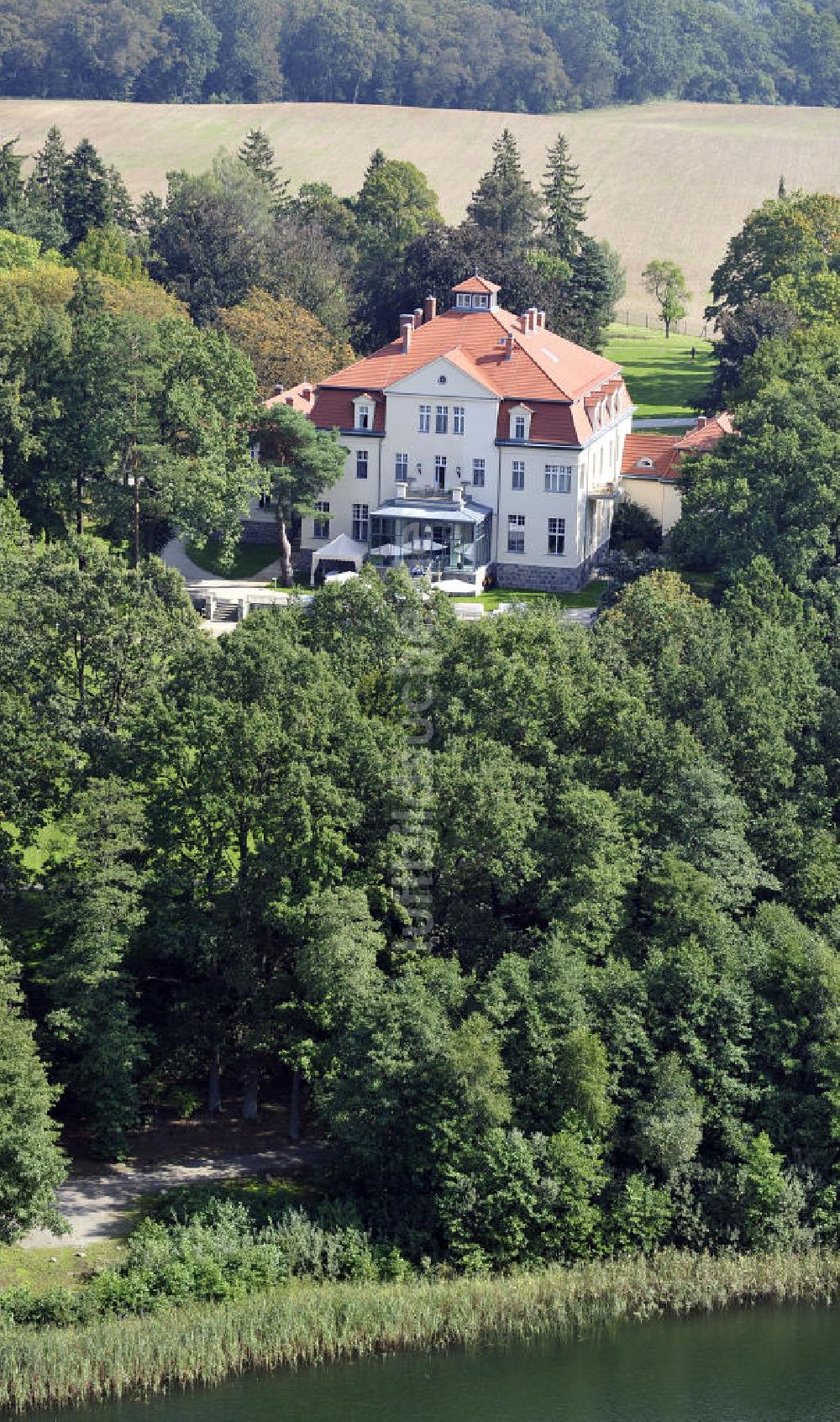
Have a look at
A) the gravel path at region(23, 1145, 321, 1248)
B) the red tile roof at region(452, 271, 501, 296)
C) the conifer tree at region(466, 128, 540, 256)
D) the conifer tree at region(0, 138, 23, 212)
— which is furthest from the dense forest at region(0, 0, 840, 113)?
the gravel path at region(23, 1145, 321, 1248)

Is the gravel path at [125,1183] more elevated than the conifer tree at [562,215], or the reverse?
the conifer tree at [562,215]

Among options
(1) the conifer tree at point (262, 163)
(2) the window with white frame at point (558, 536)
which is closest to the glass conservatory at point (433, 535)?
(2) the window with white frame at point (558, 536)

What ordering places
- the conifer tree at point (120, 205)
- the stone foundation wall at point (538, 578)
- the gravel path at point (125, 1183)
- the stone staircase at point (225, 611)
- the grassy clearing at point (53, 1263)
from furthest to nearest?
1. the conifer tree at point (120, 205)
2. the stone foundation wall at point (538, 578)
3. the stone staircase at point (225, 611)
4. the gravel path at point (125, 1183)
5. the grassy clearing at point (53, 1263)

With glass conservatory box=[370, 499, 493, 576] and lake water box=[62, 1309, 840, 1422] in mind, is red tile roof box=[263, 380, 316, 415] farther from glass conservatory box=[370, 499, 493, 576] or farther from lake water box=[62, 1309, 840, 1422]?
lake water box=[62, 1309, 840, 1422]

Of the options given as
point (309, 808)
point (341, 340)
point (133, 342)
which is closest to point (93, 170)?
point (341, 340)

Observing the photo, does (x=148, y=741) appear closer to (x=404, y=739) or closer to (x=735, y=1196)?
(x=404, y=739)

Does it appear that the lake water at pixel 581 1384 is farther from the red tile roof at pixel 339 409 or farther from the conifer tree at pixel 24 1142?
the red tile roof at pixel 339 409
